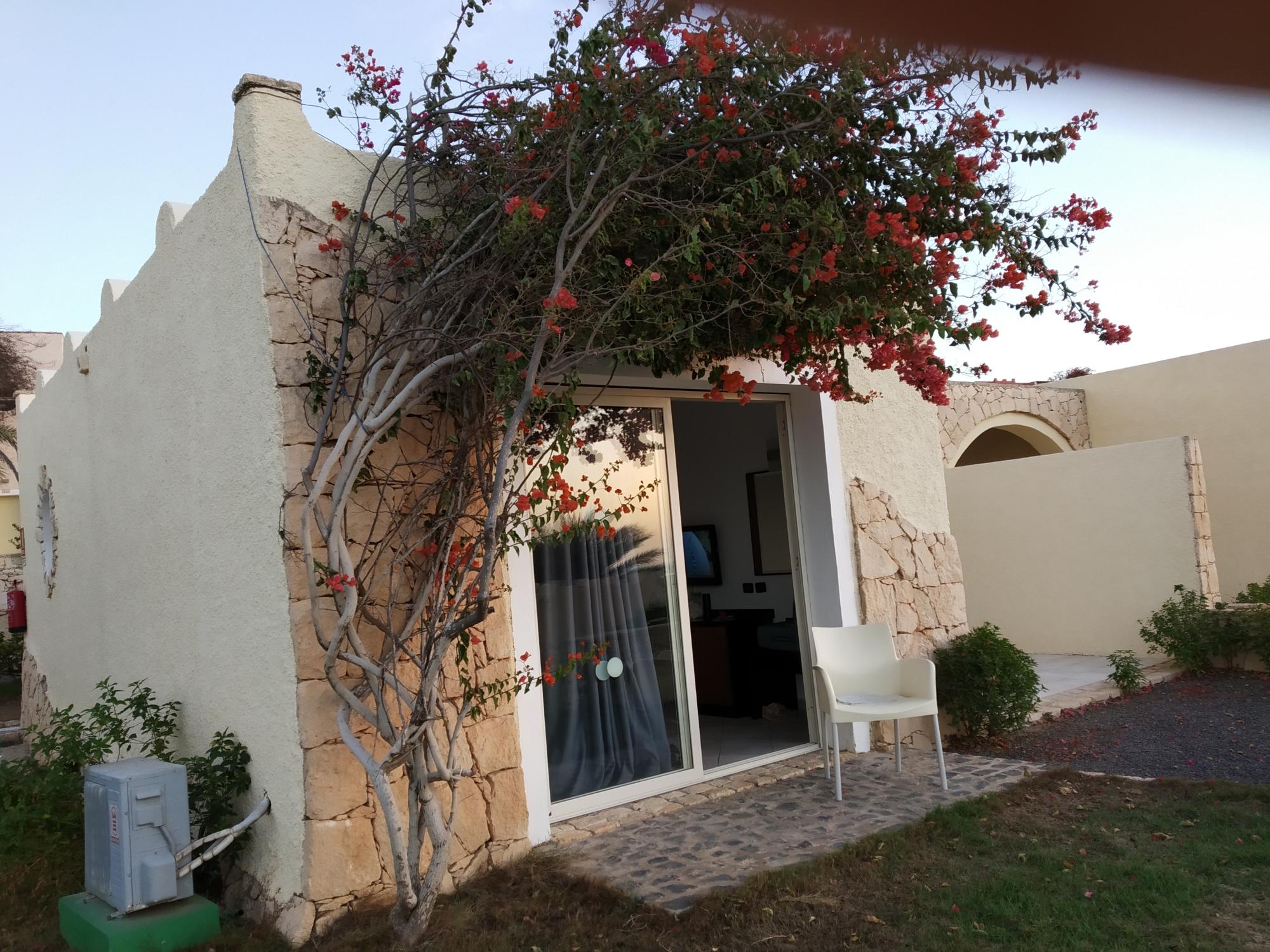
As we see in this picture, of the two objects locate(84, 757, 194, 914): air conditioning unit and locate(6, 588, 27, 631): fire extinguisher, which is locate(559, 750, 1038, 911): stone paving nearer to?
locate(84, 757, 194, 914): air conditioning unit

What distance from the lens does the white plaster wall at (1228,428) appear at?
11930mm

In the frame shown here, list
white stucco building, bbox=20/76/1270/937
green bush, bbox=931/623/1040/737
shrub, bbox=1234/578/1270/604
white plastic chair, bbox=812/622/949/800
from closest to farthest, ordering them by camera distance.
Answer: white stucco building, bbox=20/76/1270/937
white plastic chair, bbox=812/622/949/800
green bush, bbox=931/623/1040/737
shrub, bbox=1234/578/1270/604

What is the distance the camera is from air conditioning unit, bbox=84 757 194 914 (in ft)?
11.5

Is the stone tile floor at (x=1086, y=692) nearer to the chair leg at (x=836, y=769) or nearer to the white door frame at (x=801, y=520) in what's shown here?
the white door frame at (x=801, y=520)

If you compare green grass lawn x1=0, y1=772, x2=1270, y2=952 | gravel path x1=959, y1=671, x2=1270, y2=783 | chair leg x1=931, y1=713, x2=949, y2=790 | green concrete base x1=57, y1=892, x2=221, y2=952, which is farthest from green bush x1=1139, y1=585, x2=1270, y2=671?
green concrete base x1=57, y1=892, x2=221, y2=952

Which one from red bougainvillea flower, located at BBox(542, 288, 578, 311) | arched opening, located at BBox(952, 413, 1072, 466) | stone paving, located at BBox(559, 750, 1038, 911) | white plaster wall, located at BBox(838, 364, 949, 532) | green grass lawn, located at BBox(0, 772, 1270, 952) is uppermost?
arched opening, located at BBox(952, 413, 1072, 466)

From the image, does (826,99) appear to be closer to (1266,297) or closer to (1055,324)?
(1055,324)

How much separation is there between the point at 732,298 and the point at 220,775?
280cm

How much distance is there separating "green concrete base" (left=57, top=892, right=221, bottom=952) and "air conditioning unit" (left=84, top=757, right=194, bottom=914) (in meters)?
0.04

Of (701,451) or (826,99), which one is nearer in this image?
(826,99)

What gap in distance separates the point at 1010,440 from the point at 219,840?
43.8ft

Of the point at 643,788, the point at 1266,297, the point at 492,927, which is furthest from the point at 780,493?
the point at 1266,297

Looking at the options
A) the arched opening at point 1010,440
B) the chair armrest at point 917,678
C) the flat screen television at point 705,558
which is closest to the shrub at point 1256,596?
the arched opening at point 1010,440

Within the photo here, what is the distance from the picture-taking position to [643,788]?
4.84 meters
